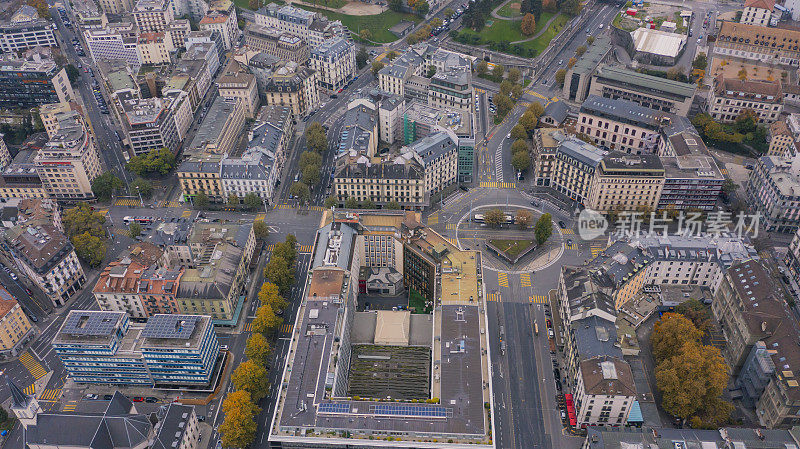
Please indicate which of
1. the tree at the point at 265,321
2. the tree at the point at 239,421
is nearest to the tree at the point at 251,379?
the tree at the point at 239,421

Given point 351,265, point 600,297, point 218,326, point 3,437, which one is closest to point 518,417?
point 600,297

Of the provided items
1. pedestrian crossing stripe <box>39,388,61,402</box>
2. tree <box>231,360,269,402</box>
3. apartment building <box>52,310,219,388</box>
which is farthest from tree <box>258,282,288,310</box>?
pedestrian crossing stripe <box>39,388,61,402</box>

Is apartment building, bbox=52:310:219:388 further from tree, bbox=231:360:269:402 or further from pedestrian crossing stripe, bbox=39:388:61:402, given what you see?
tree, bbox=231:360:269:402

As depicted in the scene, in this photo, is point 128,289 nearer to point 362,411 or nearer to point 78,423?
point 78,423

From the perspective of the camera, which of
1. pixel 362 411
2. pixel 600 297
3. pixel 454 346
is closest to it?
pixel 362 411

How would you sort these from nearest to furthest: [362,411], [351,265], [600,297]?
[362,411]
[600,297]
[351,265]

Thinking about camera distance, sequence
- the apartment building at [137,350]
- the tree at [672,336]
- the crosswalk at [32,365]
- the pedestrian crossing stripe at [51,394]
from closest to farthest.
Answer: the apartment building at [137,350] < the tree at [672,336] < the pedestrian crossing stripe at [51,394] < the crosswalk at [32,365]

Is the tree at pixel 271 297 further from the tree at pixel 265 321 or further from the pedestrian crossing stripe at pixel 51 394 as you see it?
the pedestrian crossing stripe at pixel 51 394
